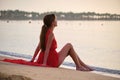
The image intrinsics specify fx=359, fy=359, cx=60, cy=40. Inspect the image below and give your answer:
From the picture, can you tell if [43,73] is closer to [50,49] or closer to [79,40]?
[50,49]

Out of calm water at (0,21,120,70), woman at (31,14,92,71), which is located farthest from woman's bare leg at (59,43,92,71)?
calm water at (0,21,120,70)

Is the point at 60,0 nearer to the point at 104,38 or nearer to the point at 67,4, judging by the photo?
the point at 67,4

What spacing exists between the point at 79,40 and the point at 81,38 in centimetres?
6

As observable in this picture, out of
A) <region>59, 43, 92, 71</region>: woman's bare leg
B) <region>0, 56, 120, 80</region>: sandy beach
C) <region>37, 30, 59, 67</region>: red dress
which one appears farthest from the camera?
<region>37, 30, 59, 67</region>: red dress

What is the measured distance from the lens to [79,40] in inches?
285

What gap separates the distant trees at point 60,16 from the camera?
6.21 metres

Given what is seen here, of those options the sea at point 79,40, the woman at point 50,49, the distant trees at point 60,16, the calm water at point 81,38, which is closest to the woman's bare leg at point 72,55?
the woman at point 50,49

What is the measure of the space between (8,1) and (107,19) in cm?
311

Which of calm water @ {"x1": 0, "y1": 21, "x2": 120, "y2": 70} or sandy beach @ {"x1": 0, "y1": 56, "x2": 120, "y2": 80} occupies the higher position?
sandy beach @ {"x1": 0, "y1": 56, "x2": 120, "y2": 80}

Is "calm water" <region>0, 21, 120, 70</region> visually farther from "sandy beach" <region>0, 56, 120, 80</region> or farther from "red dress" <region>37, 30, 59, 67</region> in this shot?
"sandy beach" <region>0, 56, 120, 80</region>

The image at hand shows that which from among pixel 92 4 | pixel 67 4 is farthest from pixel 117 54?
pixel 67 4

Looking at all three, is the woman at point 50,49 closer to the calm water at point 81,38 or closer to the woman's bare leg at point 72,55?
the woman's bare leg at point 72,55

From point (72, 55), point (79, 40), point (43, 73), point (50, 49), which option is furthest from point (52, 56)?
point (79, 40)

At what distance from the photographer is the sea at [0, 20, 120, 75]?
20.2 ft
